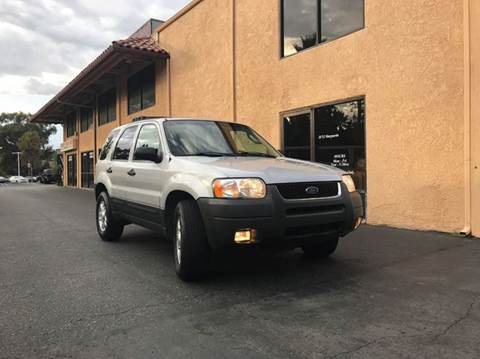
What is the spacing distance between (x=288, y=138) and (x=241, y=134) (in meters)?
4.86

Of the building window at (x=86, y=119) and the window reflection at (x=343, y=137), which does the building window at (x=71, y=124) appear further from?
the window reflection at (x=343, y=137)

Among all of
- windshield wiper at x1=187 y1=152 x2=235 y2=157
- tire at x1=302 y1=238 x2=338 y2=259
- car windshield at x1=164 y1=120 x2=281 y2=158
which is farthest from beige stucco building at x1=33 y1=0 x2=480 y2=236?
windshield wiper at x1=187 y1=152 x2=235 y2=157

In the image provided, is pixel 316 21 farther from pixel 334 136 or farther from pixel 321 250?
pixel 321 250

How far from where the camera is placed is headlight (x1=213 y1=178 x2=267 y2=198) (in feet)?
14.8

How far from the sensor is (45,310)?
14.0 feet

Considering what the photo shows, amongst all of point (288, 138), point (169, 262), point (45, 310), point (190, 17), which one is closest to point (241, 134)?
point (169, 262)

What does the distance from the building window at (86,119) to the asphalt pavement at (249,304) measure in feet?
70.6

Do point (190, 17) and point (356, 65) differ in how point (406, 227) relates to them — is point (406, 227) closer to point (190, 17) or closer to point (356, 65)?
point (356, 65)

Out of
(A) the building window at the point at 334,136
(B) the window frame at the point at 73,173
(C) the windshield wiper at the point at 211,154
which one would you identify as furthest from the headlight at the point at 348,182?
(B) the window frame at the point at 73,173

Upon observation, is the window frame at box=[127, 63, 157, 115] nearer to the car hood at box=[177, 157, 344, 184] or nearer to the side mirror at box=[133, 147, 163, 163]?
the side mirror at box=[133, 147, 163, 163]

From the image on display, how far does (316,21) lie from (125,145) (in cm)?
550

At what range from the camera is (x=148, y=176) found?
19.6 feet

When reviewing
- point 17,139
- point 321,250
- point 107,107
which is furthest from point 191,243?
point 17,139

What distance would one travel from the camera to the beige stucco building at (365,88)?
738 centimetres
